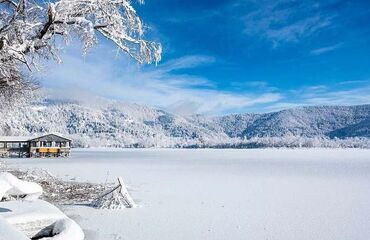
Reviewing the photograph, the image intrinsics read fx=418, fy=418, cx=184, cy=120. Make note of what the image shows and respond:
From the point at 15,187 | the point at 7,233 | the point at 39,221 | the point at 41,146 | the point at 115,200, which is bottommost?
the point at 115,200

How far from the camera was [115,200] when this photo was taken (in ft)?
44.5

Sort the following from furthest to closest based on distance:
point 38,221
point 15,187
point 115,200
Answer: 1. point 115,200
2. point 15,187
3. point 38,221

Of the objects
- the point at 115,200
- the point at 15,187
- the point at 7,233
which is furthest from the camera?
the point at 115,200

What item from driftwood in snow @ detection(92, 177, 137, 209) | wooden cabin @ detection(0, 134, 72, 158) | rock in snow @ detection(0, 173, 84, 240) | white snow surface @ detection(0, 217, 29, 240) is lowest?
driftwood in snow @ detection(92, 177, 137, 209)

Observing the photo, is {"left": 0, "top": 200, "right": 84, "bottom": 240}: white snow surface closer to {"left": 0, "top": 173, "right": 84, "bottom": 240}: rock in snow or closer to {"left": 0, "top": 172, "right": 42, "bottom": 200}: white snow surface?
{"left": 0, "top": 173, "right": 84, "bottom": 240}: rock in snow

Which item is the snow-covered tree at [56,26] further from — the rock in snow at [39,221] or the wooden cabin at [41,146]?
the wooden cabin at [41,146]

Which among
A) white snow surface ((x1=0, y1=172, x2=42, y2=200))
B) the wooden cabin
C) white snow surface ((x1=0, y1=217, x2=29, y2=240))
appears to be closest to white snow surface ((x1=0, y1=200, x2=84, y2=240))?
white snow surface ((x1=0, y1=172, x2=42, y2=200))

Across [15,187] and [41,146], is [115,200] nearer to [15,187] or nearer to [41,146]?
[15,187]

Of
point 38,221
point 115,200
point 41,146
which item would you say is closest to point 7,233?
point 38,221

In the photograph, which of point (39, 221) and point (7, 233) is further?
point (39, 221)

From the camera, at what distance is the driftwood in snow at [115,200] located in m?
13.4

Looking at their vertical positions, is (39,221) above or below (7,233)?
below

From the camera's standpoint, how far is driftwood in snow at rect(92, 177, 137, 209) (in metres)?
13.4

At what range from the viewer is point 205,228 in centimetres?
1055
